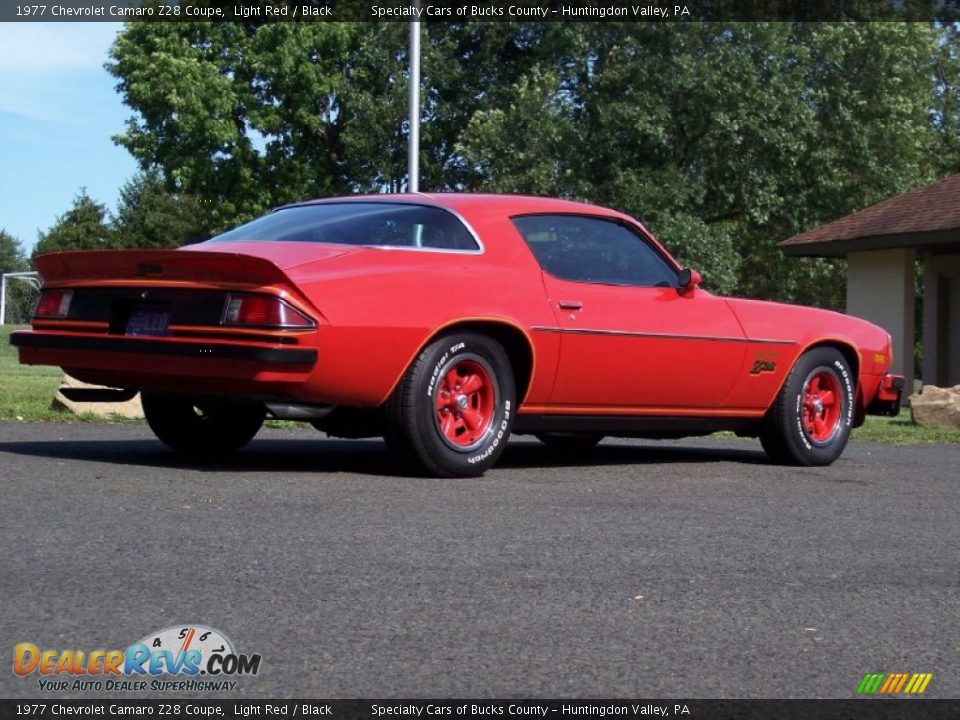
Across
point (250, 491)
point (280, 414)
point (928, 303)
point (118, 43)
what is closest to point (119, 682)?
point (250, 491)

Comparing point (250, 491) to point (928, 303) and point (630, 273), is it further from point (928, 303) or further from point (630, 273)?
point (928, 303)

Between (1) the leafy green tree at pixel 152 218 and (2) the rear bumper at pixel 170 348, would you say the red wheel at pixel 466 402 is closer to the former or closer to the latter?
(2) the rear bumper at pixel 170 348

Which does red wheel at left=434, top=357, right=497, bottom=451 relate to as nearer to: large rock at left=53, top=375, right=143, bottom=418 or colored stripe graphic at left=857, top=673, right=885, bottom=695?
colored stripe graphic at left=857, top=673, right=885, bottom=695

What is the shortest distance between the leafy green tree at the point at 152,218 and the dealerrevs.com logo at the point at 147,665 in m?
51.8

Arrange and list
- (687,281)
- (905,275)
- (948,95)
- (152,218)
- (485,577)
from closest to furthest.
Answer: (485,577) → (687,281) → (905,275) → (948,95) → (152,218)

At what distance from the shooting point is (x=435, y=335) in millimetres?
7059

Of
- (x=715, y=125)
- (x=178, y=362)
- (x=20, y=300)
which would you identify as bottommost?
(x=20, y=300)

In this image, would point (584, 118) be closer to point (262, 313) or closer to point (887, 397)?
point (887, 397)

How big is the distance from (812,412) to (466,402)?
2.78 m

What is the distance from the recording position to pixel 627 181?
31672 millimetres

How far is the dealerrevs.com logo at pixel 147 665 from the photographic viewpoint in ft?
10.7

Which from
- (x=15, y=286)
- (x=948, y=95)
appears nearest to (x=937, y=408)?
(x=948, y=95)

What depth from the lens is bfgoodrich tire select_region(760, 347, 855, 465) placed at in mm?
8867

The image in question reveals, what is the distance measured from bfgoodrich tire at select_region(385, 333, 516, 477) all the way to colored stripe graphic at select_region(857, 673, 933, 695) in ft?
11.9
